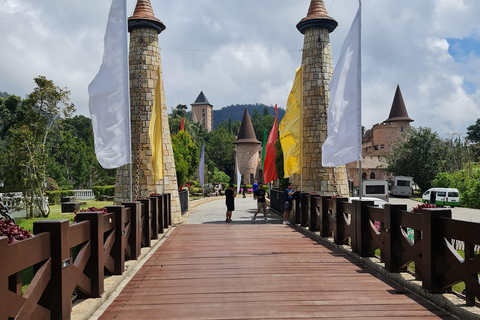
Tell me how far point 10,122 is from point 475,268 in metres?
39.3

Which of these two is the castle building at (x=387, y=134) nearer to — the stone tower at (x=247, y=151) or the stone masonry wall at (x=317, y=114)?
the stone tower at (x=247, y=151)

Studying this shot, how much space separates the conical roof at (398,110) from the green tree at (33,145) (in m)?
48.4

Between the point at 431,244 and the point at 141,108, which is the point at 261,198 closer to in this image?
the point at 141,108

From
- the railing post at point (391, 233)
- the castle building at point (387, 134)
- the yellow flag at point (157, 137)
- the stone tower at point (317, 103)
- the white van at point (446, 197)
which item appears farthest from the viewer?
the castle building at point (387, 134)

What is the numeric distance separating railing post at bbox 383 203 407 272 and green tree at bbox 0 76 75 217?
71.0 feet

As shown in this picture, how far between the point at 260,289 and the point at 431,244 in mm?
2197

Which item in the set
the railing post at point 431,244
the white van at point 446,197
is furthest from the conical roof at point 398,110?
the railing post at point 431,244

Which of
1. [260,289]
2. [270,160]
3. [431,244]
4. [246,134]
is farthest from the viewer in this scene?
[246,134]

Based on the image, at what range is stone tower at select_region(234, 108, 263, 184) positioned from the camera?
6156 centimetres

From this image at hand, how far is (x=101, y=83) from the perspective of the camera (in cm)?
746

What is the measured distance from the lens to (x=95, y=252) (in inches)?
193

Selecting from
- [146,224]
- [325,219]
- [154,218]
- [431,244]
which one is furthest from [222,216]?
[431,244]

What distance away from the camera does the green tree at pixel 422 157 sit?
45719 millimetres

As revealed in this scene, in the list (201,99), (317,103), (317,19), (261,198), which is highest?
(201,99)
